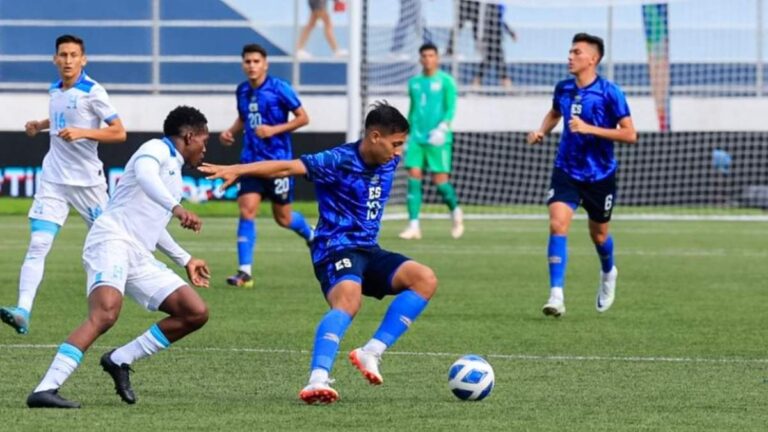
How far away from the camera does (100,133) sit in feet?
35.9

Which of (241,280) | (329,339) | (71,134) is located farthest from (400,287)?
(241,280)

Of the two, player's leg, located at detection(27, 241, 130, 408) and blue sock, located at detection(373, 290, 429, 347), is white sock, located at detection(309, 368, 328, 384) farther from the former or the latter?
player's leg, located at detection(27, 241, 130, 408)

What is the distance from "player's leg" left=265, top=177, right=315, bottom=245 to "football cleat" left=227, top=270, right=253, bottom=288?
→ 0.78 m

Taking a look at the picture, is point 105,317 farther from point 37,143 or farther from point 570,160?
point 37,143

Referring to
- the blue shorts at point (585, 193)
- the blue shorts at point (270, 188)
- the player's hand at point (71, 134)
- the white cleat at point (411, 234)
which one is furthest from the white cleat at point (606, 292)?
the white cleat at point (411, 234)

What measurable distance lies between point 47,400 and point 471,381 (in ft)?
6.34

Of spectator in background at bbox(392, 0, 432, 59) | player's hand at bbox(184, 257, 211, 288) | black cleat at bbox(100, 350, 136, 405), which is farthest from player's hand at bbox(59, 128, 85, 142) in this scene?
spectator in background at bbox(392, 0, 432, 59)

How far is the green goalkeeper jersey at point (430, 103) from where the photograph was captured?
20.6m

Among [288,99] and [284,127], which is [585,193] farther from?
[288,99]

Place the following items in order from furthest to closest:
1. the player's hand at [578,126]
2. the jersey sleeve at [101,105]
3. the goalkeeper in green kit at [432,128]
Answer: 1. the goalkeeper in green kit at [432,128]
2. the player's hand at [578,126]
3. the jersey sleeve at [101,105]

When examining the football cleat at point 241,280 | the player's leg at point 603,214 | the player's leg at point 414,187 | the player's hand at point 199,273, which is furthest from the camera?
the player's leg at point 414,187

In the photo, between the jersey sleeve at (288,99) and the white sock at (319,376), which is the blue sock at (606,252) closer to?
the jersey sleeve at (288,99)

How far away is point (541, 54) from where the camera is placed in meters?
27.4

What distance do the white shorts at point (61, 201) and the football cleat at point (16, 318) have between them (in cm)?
103
